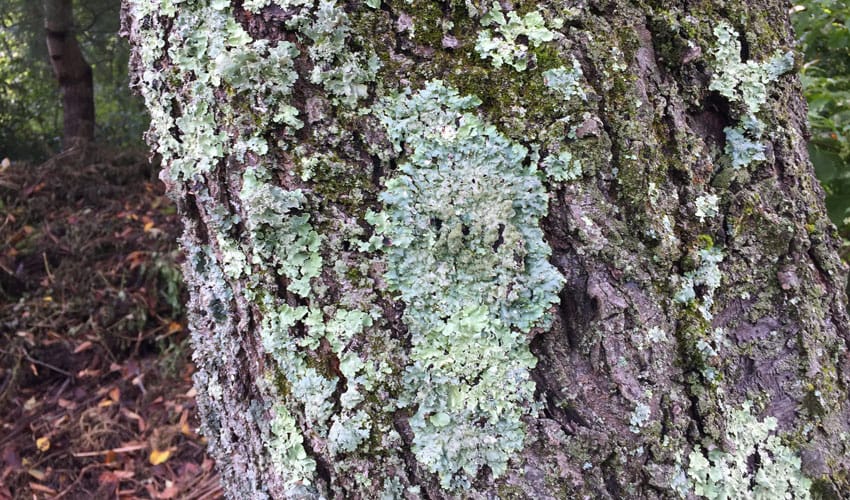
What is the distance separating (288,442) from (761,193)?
0.89 m

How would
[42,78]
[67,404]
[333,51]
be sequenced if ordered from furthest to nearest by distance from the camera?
[42,78] → [67,404] → [333,51]

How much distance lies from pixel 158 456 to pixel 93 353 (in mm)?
915

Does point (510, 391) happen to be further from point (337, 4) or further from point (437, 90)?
point (337, 4)

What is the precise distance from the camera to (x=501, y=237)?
0.83 metres

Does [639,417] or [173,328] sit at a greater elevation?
[639,417]

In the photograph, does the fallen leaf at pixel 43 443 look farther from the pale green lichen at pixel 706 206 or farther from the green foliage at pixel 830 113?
the green foliage at pixel 830 113

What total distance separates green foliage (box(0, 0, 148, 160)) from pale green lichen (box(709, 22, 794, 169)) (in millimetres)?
6508

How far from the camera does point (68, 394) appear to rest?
300cm

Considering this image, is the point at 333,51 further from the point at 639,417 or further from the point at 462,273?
the point at 639,417

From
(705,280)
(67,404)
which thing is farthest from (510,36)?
(67,404)

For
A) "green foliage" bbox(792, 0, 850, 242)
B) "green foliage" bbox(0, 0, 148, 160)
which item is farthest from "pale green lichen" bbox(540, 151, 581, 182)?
"green foliage" bbox(0, 0, 148, 160)

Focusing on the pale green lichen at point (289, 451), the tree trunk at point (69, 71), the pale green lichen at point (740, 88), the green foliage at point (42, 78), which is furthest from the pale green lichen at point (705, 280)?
the green foliage at point (42, 78)

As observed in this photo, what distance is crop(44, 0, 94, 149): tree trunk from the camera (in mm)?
5414

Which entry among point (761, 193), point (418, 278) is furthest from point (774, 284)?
point (418, 278)
